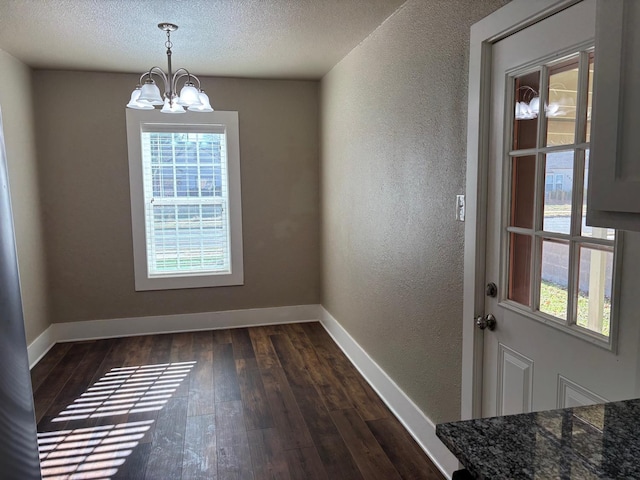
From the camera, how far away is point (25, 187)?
3.77m

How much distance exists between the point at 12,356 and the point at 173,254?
2.96 metres

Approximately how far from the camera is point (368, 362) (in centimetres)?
341

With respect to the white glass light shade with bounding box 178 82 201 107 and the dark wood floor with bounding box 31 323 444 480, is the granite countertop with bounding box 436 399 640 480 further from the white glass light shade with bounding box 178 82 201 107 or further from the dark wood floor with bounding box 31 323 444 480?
the white glass light shade with bounding box 178 82 201 107

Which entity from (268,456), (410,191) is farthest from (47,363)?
(410,191)

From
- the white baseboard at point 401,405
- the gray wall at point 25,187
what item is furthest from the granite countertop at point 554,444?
the gray wall at point 25,187

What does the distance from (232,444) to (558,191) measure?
2.05 meters

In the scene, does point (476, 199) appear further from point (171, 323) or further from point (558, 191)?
point (171, 323)

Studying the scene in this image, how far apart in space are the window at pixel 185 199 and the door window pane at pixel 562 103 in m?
3.32

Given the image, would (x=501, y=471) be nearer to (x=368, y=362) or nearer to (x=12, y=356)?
(x=12, y=356)

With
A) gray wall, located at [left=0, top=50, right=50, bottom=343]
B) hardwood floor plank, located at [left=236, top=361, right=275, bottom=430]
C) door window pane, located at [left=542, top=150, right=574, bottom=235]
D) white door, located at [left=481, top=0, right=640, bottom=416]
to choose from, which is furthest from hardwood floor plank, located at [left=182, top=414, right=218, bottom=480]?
door window pane, located at [left=542, top=150, right=574, bottom=235]

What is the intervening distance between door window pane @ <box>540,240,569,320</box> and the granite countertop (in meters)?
0.49

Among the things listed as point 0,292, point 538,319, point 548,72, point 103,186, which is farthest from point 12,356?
point 103,186

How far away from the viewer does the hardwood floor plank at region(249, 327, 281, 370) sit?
12.3 ft

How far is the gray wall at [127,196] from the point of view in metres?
4.15
